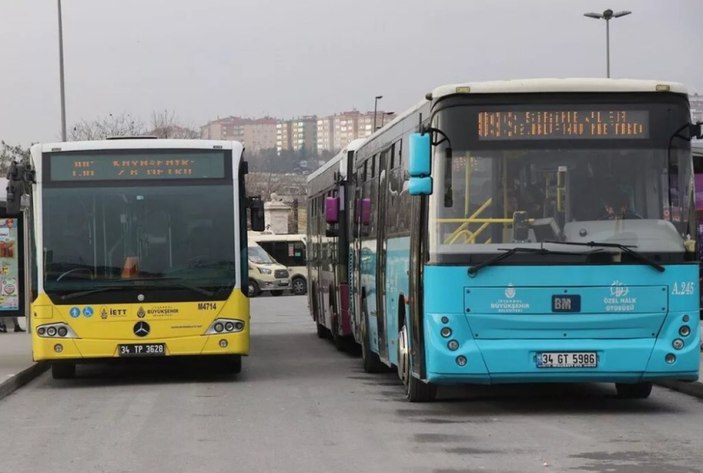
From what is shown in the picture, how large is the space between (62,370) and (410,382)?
5998 millimetres

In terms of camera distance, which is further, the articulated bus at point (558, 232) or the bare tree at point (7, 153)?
the bare tree at point (7, 153)

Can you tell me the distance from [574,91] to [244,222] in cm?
589

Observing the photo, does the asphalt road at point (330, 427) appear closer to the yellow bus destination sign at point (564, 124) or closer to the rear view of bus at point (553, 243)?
the rear view of bus at point (553, 243)

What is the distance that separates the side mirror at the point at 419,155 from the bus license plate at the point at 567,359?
199 centimetres

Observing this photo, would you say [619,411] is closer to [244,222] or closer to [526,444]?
[526,444]

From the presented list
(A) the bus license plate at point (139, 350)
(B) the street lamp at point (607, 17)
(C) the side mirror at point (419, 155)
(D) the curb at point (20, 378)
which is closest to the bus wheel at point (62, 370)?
(D) the curb at point (20, 378)

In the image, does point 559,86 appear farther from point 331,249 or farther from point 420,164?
point 331,249

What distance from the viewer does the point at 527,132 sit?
1274 centimetres

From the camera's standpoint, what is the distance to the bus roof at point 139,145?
1723 cm

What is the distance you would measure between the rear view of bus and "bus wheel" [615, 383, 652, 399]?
140 centimetres

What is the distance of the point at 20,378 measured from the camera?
17797 mm

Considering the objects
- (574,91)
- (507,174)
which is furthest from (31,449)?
(574,91)

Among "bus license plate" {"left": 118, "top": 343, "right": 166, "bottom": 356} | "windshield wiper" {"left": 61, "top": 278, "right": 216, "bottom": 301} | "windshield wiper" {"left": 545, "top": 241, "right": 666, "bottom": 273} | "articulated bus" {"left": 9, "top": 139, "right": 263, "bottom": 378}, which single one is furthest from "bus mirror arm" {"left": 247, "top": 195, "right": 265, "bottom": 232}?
"windshield wiper" {"left": 545, "top": 241, "right": 666, "bottom": 273}

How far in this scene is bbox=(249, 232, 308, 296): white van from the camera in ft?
196
